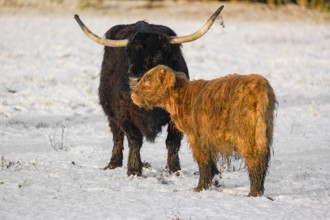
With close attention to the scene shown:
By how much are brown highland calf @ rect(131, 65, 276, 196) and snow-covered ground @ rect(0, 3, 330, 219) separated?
1.15 ft

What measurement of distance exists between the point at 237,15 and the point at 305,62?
10.9m

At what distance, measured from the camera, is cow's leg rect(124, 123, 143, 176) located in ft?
26.1

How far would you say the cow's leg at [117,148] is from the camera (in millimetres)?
8727

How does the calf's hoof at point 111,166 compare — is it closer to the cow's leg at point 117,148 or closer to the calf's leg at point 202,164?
the cow's leg at point 117,148

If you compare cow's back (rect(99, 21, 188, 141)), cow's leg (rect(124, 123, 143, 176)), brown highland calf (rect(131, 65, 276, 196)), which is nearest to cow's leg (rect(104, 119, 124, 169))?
cow's back (rect(99, 21, 188, 141))

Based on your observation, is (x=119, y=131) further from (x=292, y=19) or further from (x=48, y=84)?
(x=292, y=19)

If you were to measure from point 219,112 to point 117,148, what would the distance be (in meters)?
2.58

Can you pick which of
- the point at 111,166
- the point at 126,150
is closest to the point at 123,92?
the point at 111,166

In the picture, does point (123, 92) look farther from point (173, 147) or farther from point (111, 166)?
point (111, 166)

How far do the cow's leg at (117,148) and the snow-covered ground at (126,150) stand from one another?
8.0 inches

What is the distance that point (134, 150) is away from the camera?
8055mm

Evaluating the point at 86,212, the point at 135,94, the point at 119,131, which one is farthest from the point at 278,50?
the point at 86,212

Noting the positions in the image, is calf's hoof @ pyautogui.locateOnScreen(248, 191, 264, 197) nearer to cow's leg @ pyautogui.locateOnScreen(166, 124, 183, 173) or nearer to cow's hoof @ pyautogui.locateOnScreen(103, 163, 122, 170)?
cow's leg @ pyautogui.locateOnScreen(166, 124, 183, 173)

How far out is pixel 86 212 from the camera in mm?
6090
